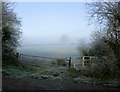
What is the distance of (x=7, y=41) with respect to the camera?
329 inches

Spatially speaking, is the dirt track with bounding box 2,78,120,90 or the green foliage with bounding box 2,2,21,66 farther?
the green foliage with bounding box 2,2,21,66

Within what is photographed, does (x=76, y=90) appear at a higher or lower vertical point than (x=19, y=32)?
lower

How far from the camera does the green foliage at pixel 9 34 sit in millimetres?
7703

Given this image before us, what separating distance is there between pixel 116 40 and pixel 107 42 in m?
0.44

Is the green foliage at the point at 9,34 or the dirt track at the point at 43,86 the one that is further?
the green foliage at the point at 9,34

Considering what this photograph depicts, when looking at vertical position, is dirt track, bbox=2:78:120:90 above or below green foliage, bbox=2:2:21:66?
below

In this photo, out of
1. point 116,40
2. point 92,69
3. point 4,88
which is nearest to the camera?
point 4,88

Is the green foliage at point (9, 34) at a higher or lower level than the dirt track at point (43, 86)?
higher

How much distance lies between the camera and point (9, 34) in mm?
8336

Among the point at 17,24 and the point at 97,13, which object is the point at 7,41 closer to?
the point at 17,24

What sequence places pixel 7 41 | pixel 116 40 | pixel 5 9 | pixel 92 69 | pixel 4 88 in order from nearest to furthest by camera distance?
pixel 4 88
pixel 92 69
pixel 116 40
pixel 5 9
pixel 7 41

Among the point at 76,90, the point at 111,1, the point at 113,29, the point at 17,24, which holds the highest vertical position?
the point at 111,1

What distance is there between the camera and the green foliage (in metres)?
7.70

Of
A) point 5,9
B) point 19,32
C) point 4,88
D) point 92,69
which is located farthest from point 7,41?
point 92,69
